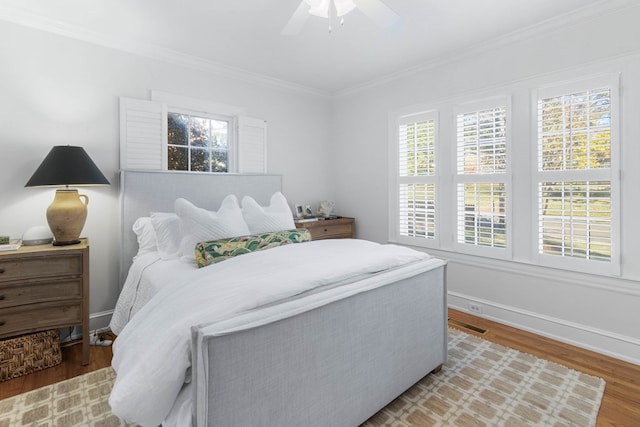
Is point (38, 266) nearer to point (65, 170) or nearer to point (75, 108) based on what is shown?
point (65, 170)

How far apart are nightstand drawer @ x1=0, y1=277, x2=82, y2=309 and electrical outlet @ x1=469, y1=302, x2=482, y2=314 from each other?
3.37 metres

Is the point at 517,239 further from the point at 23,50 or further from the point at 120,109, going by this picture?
the point at 23,50

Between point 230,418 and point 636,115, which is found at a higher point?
point 636,115

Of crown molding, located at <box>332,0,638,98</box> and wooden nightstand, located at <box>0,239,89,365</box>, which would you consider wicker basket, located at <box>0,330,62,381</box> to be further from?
crown molding, located at <box>332,0,638,98</box>

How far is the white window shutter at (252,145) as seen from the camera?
369cm

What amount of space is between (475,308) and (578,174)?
58.7 inches

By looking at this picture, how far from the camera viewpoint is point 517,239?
9.54 feet

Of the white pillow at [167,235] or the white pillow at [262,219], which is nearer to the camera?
the white pillow at [167,235]

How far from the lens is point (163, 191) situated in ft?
10.1

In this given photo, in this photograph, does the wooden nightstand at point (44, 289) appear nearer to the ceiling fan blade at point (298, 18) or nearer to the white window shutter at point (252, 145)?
the white window shutter at point (252, 145)

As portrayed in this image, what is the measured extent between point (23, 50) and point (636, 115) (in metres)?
4.59

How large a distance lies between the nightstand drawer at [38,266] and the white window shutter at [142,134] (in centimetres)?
100

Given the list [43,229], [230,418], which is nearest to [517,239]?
[230,418]

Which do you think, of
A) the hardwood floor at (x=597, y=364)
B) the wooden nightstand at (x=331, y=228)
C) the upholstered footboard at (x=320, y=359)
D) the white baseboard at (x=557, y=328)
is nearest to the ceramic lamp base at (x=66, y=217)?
the upholstered footboard at (x=320, y=359)
